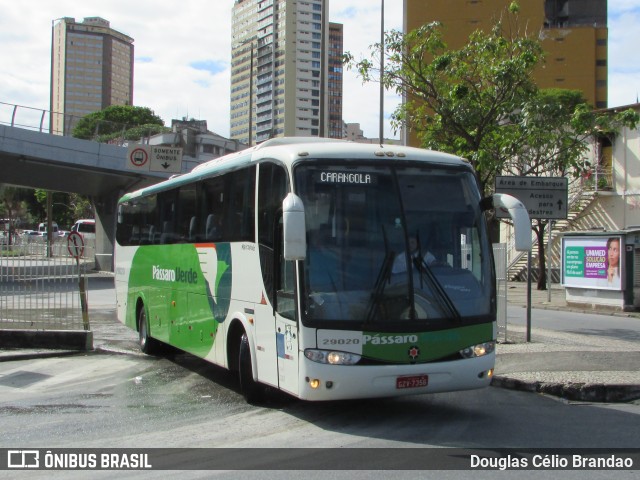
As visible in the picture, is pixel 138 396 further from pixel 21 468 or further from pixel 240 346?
pixel 21 468

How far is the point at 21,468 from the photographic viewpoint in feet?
20.6

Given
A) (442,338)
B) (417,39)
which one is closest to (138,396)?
(442,338)

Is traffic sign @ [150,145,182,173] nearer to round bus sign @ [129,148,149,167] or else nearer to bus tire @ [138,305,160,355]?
round bus sign @ [129,148,149,167]

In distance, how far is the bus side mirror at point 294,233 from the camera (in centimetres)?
693

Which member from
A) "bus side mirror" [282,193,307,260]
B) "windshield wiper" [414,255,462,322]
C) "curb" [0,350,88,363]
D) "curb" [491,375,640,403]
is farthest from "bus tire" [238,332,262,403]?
"curb" [0,350,88,363]

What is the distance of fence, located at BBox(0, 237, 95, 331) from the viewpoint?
13336 mm

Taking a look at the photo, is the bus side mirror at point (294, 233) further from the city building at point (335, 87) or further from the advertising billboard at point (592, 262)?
the city building at point (335, 87)

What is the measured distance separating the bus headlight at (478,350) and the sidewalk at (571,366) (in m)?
2.01

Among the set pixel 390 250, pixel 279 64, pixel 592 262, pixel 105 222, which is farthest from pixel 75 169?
pixel 279 64

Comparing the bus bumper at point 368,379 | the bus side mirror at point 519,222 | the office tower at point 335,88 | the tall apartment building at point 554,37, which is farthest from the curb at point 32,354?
the office tower at point 335,88

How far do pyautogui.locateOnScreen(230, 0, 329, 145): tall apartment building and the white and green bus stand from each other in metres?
139

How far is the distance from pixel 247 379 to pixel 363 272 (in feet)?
7.86

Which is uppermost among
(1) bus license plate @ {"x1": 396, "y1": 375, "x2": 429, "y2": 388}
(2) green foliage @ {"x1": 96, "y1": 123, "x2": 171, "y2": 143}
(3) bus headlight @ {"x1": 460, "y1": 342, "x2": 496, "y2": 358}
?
(2) green foliage @ {"x1": 96, "y1": 123, "x2": 171, "y2": 143}

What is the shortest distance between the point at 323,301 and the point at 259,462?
5.77 ft
